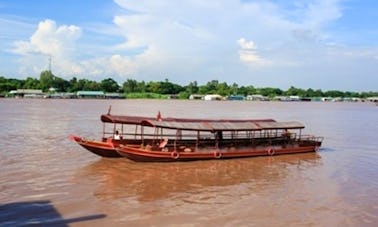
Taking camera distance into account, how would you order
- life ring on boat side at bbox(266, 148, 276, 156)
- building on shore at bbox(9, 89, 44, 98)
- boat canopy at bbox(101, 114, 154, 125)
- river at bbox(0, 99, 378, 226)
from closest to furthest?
river at bbox(0, 99, 378, 226) → boat canopy at bbox(101, 114, 154, 125) → life ring on boat side at bbox(266, 148, 276, 156) → building on shore at bbox(9, 89, 44, 98)

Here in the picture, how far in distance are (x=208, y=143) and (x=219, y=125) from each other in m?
1.80

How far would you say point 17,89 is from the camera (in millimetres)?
153625

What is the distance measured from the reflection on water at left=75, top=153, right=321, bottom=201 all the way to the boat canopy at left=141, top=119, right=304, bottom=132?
170cm

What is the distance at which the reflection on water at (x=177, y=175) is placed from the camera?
54.2 feet

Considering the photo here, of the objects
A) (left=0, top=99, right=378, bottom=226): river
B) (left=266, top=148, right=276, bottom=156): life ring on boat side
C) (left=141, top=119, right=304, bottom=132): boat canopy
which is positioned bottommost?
(left=0, top=99, right=378, bottom=226): river

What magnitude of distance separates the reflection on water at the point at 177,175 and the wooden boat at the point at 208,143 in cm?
45

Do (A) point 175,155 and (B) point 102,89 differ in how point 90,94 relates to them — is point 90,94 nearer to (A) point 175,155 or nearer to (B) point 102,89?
(B) point 102,89

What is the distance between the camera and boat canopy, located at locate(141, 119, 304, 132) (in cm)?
2180

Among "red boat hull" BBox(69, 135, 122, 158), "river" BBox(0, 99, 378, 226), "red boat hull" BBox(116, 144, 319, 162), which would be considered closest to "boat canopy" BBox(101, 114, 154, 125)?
"red boat hull" BBox(69, 135, 122, 158)

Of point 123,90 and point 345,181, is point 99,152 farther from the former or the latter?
point 123,90

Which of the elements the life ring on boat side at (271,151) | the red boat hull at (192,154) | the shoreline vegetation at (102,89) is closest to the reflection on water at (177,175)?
the red boat hull at (192,154)

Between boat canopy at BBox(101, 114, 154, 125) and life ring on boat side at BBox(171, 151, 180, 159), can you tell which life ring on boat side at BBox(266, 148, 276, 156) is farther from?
boat canopy at BBox(101, 114, 154, 125)

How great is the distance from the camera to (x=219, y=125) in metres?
24.0

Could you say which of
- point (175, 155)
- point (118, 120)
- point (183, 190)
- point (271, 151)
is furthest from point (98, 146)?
point (271, 151)
